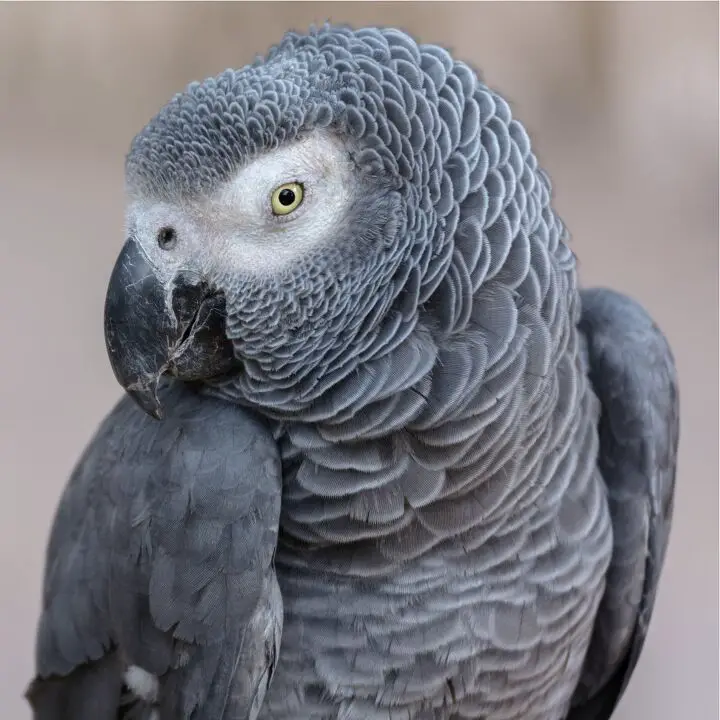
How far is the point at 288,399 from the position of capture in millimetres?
985

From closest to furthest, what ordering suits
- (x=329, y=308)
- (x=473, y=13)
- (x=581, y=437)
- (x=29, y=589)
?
1. (x=329, y=308)
2. (x=581, y=437)
3. (x=29, y=589)
4. (x=473, y=13)

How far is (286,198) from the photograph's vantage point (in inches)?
37.3

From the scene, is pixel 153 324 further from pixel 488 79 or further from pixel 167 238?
pixel 488 79

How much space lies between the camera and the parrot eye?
94cm

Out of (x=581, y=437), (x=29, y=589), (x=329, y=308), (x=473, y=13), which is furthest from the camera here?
(x=473, y=13)

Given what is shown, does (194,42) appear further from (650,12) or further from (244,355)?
(244,355)

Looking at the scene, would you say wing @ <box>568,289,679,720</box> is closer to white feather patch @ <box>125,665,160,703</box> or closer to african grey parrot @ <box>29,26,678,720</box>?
african grey parrot @ <box>29,26,678,720</box>

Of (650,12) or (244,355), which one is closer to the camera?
(244,355)

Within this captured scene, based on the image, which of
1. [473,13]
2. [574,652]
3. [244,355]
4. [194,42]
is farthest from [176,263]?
[473,13]

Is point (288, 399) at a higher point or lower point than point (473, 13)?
lower

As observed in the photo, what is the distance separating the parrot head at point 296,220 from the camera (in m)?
0.94

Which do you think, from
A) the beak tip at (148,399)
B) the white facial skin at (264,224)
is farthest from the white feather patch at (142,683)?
the white facial skin at (264,224)

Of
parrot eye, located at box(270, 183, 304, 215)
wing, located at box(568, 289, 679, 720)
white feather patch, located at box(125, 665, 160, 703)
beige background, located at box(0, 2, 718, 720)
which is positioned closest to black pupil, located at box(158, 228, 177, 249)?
parrot eye, located at box(270, 183, 304, 215)

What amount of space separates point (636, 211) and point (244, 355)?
170 cm
